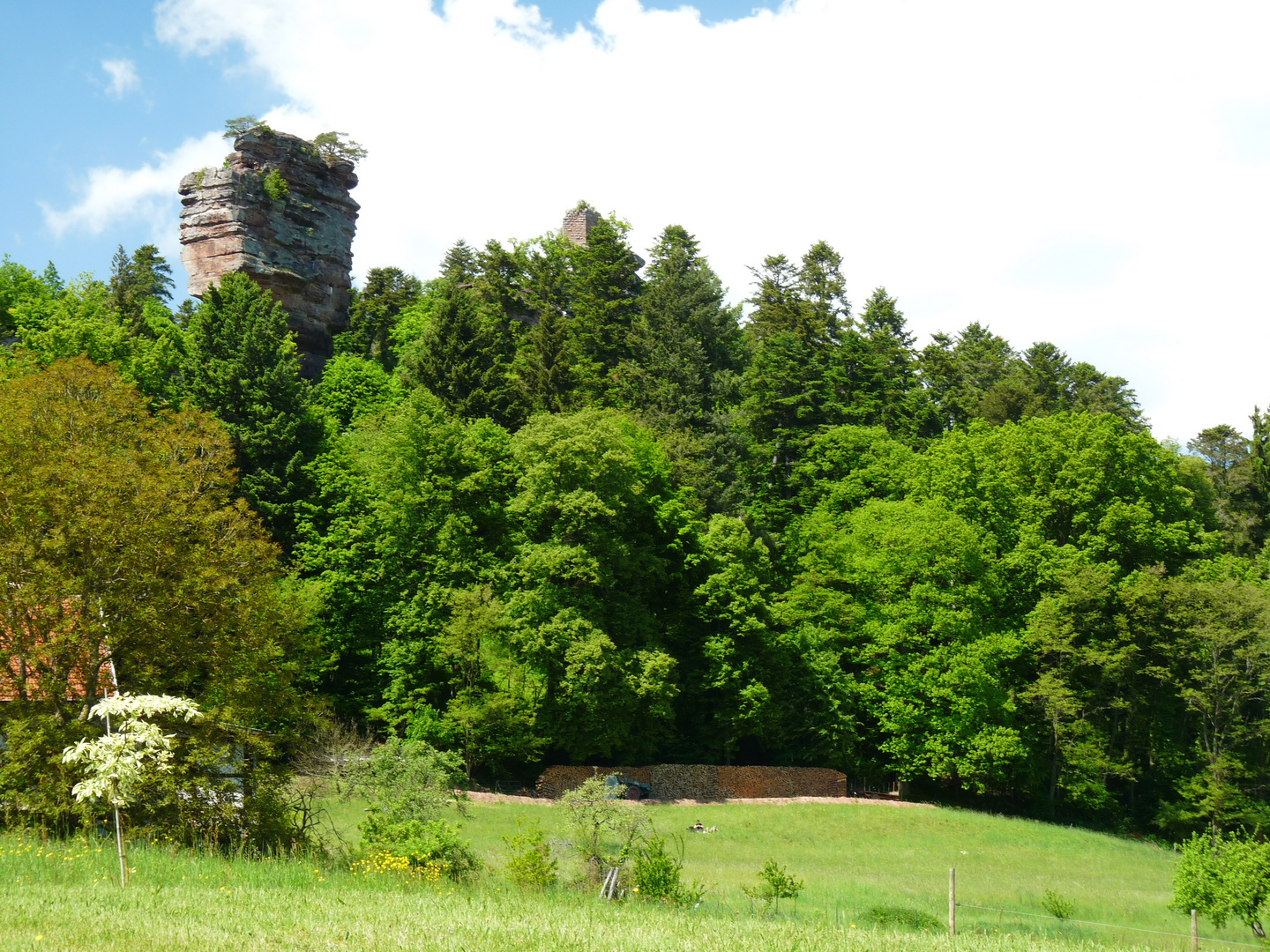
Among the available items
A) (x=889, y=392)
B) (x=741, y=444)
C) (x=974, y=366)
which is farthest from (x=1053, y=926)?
(x=974, y=366)

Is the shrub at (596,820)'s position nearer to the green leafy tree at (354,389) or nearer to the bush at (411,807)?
the bush at (411,807)

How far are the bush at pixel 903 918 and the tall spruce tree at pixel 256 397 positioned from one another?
96.7ft

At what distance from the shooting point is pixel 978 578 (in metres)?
46.4

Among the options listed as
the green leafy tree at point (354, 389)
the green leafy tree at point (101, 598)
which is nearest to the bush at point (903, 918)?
the green leafy tree at point (101, 598)

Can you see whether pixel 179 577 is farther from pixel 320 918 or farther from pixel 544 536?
pixel 544 536

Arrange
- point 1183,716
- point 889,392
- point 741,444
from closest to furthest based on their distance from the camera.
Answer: point 1183,716
point 741,444
point 889,392

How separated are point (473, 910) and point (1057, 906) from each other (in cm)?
1569

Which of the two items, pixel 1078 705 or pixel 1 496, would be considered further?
pixel 1078 705

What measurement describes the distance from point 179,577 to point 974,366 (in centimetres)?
5521

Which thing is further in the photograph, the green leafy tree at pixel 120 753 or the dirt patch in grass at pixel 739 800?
the dirt patch in grass at pixel 739 800

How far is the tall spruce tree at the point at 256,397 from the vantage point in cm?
4228

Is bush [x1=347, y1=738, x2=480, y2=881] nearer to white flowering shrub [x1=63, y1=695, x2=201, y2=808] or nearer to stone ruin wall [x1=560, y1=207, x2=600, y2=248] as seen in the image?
white flowering shrub [x1=63, y1=695, x2=201, y2=808]

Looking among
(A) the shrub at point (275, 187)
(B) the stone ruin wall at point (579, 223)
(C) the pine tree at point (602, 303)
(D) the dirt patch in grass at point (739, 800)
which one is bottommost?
(D) the dirt patch in grass at point (739, 800)

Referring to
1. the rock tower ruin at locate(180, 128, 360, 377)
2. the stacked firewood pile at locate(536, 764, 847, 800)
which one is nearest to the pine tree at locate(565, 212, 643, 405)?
the rock tower ruin at locate(180, 128, 360, 377)
